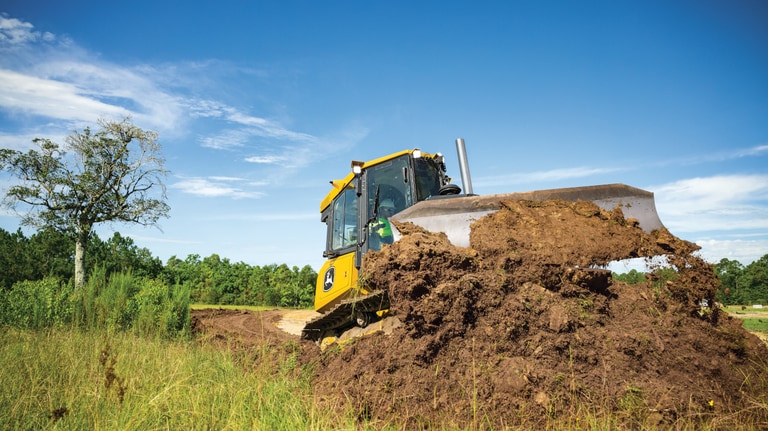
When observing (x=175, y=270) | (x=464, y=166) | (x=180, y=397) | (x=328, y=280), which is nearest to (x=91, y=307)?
(x=328, y=280)

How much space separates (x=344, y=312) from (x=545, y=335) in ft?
11.1

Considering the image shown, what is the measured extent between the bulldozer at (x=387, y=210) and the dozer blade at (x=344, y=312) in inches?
0.5

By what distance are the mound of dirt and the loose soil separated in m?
0.01

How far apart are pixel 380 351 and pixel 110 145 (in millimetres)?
25432

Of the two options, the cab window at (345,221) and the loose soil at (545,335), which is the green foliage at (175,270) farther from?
the loose soil at (545,335)

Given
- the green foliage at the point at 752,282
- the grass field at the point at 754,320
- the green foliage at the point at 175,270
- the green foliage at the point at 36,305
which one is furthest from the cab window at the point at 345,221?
the green foliage at the point at 752,282

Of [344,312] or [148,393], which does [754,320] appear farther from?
[148,393]

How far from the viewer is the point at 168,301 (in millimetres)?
11086

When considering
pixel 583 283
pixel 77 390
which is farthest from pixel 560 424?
pixel 77 390

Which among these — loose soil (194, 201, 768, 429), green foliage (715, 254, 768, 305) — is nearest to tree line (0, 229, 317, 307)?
loose soil (194, 201, 768, 429)

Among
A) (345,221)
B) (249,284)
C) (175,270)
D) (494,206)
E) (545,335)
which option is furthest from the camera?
(249,284)

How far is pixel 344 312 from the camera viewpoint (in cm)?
634

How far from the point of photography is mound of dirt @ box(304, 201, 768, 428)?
337cm

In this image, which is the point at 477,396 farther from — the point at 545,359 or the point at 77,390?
the point at 77,390
